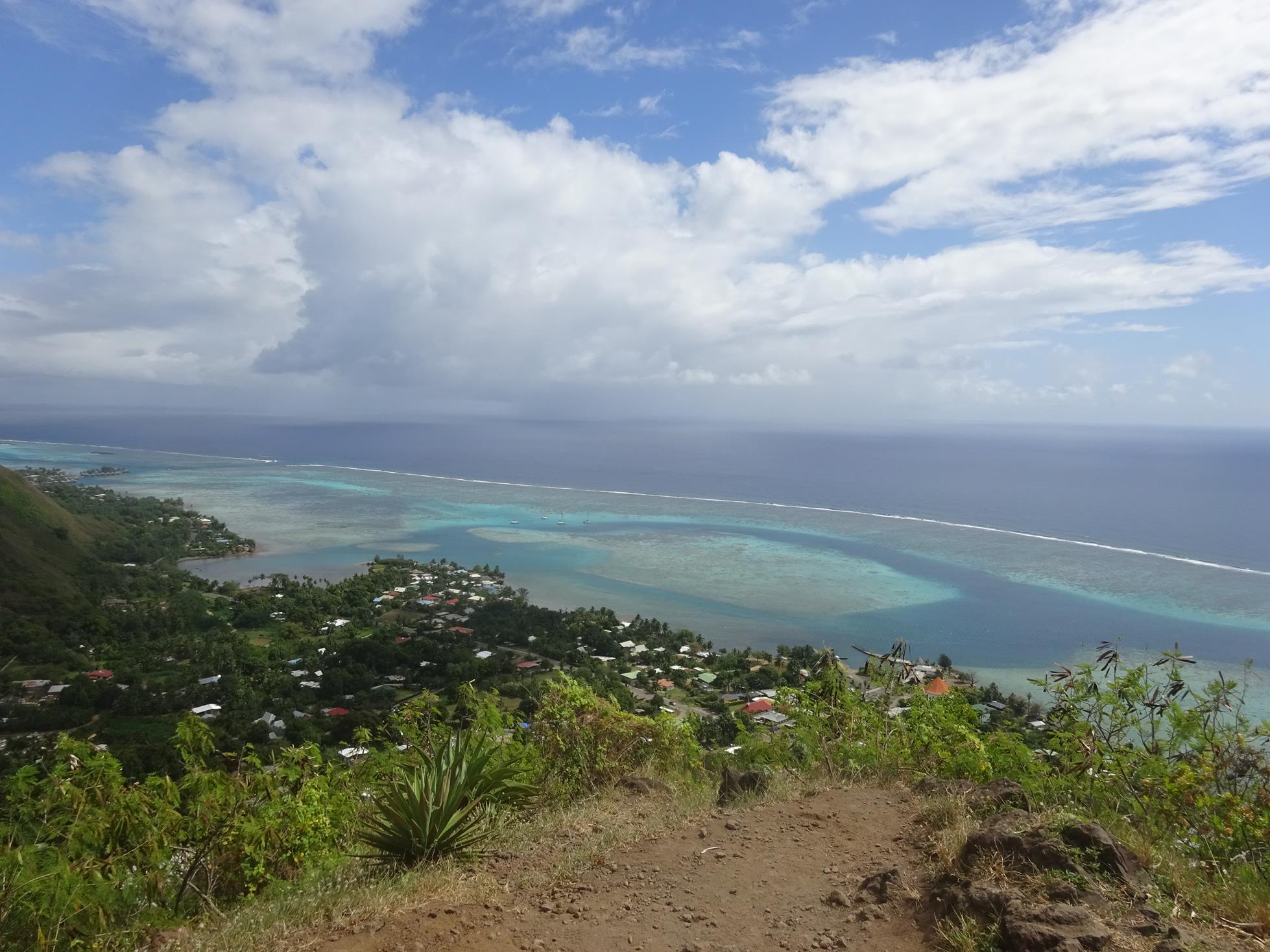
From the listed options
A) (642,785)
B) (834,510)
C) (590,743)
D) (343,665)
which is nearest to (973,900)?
(642,785)

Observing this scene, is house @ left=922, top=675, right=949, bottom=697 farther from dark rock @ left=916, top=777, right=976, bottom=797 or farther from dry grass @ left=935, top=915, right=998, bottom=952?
dry grass @ left=935, top=915, right=998, bottom=952

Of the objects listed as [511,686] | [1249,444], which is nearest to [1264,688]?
[511,686]

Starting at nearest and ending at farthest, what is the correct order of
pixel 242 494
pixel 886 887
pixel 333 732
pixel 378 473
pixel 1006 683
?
1. pixel 886 887
2. pixel 333 732
3. pixel 1006 683
4. pixel 242 494
5. pixel 378 473

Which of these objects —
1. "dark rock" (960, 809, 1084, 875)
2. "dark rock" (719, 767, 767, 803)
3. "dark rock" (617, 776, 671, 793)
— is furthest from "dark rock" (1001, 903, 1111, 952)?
"dark rock" (617, 776, 671, 793)

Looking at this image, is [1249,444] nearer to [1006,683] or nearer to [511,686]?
[1006,683]

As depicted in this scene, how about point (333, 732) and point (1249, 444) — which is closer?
point (333, 732)

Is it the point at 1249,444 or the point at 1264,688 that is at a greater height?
the point at 1249,444
